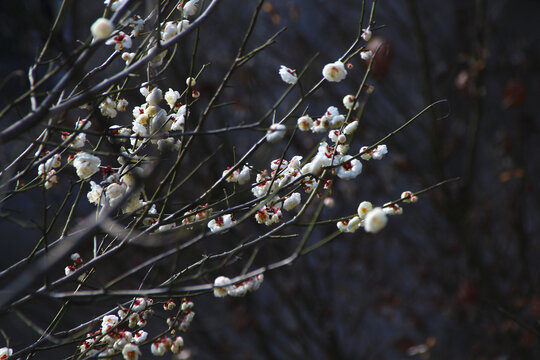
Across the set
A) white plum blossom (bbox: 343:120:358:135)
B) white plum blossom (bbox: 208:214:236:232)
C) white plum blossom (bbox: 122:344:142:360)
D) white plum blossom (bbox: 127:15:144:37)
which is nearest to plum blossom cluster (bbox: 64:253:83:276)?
white plum blossom (bbox: 122:344:142:360)

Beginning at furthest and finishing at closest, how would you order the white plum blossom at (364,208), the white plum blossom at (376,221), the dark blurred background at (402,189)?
the dark blurred background at (402,189) → the white plum blossom at (364,208) → the white plum blossom at (376,221)

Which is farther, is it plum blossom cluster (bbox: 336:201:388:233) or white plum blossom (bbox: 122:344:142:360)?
white plum blossom (bbox: 122:344:142:360)

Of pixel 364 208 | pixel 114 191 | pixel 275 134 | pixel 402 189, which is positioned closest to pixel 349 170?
pixel 364 208

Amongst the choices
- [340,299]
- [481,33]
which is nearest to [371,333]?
[340,299]

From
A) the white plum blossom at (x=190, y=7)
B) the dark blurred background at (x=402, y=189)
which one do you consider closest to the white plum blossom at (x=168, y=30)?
the white plum blossom at (x=190, y=7)

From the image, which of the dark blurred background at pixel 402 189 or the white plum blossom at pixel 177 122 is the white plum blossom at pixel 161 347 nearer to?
the white plum blossom at pixel 177 122

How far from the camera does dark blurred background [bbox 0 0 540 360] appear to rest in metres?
3.70

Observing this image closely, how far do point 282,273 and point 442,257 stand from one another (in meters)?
1.39

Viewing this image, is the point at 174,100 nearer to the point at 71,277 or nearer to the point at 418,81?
the point at 71,277

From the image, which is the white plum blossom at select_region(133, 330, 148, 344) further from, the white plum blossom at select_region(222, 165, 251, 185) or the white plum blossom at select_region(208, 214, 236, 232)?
the white plum blossom at select_region(222, 165, 251, 185)

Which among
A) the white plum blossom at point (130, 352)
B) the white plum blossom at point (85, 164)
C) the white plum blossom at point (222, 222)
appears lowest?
the white plum blossom at point (130, 352)

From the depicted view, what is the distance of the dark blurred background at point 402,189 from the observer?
370 centimetres

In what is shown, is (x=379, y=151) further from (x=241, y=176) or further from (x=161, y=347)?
(x=161, y=347)

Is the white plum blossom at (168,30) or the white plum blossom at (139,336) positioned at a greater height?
the white plum blossom at (168,30)
